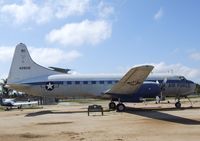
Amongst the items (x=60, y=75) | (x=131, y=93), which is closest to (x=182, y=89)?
(x=131, y=93)

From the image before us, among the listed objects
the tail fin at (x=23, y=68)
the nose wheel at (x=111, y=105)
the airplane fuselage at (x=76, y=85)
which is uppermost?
the tail fin at (x=23, y=68)

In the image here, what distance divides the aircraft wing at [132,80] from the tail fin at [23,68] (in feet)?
24.2

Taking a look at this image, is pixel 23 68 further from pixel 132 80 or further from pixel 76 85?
pixel 132 80

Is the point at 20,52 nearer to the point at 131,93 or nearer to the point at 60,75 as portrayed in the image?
the point at 60,75

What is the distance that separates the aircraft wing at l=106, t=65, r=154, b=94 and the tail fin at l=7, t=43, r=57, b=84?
24.2ft

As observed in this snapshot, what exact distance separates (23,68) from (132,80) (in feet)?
36.7

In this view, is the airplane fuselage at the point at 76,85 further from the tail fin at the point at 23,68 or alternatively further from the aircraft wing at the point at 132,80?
the aircraft wing at the point at 132,80

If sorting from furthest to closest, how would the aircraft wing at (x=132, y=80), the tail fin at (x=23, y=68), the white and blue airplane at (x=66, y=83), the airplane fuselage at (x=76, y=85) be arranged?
the tail fin at (x=23, y=68) < the airplane fuselage at (x=76, y=85) < the white and blue airplane at (x=66, y=83) < the aircraft wing at (x=132, y=80)

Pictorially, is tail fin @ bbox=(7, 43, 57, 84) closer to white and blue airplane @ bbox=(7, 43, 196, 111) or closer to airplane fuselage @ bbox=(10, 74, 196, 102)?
white and blue airplane @ bbox=(7, 43, 196, 111)

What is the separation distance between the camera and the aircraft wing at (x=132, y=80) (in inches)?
1133

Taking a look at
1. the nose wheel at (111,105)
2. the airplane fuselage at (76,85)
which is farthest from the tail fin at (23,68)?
the nose wheel at (111,105)

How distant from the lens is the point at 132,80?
30.5 m

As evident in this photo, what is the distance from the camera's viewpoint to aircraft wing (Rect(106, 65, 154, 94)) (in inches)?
1133

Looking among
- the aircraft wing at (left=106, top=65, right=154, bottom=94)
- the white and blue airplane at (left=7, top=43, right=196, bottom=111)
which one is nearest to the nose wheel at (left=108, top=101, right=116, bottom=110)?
the white and blue airplane at (left=7, top=43, right=196, bottom=111)
